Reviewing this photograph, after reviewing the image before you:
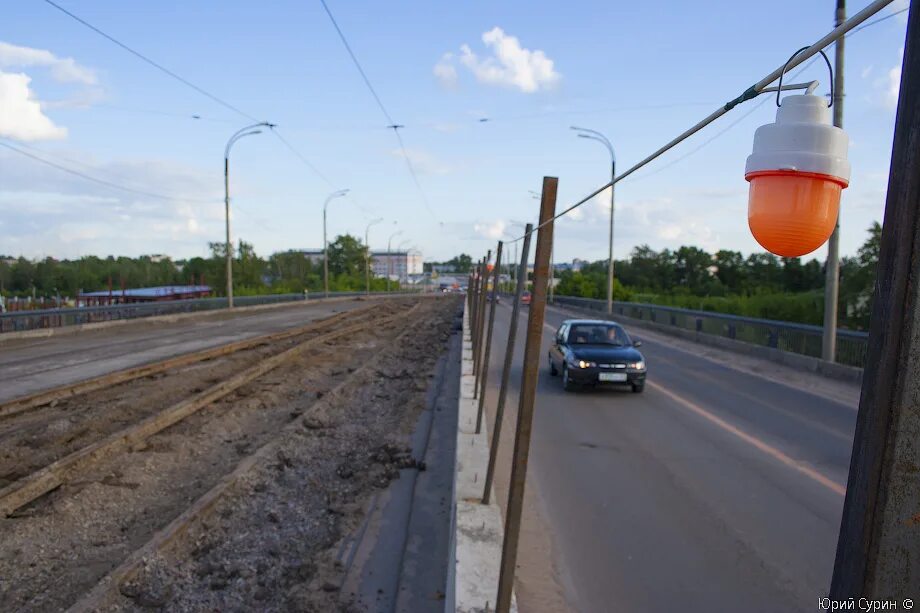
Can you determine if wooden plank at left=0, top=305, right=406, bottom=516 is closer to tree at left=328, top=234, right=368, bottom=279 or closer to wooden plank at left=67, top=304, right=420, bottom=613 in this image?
wooden plank at left=67, top=304, right=420, bottom=613

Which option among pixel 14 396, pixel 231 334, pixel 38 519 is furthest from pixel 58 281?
pixel 38 519

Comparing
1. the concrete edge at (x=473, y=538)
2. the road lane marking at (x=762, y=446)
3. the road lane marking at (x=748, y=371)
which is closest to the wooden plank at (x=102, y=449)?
the concrete edge at (x=473, y=538)

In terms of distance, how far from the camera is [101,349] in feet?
66.6

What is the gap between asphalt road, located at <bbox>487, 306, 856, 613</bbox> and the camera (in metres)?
5.04

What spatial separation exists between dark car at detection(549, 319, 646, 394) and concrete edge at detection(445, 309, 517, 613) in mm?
5652

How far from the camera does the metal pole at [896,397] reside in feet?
4.00

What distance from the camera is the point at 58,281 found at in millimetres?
85375

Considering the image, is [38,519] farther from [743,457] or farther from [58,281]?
[58,281]

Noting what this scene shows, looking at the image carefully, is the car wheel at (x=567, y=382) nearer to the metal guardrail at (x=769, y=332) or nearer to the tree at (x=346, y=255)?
the metal guardrail at (x=769, y=332)

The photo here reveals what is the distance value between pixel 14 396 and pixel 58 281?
84.7 meters

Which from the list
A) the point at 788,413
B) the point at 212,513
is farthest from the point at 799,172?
the point at 788,413

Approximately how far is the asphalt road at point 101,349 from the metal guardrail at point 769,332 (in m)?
15.3

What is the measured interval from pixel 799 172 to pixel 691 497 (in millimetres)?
6076

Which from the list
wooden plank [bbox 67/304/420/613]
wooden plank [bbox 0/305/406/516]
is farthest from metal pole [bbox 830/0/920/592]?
wooden plank [bbox 0/305/406/516]
